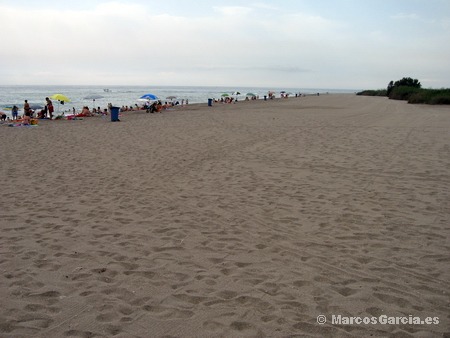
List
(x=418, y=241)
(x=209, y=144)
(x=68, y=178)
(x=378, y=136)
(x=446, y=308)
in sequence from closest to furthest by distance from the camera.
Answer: (x=446, y=308) < (x=418, y=241) < (x=68, y=178) < (x=209, y=144) < (x=378, y=136)

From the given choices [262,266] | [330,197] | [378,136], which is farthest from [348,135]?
[262,266]

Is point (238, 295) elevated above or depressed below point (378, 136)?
below

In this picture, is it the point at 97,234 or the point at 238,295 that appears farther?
the point at 97,234

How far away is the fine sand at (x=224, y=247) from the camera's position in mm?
3227

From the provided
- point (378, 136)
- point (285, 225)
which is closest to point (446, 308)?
point (285, 225)

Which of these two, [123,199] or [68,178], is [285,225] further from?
[68,178]

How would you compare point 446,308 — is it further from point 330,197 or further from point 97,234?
point 97,234

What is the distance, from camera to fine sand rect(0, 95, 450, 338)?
3.23 meters

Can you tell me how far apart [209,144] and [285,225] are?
8249mm

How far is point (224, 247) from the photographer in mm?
4641

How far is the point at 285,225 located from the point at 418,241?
1.78m

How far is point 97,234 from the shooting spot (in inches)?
201

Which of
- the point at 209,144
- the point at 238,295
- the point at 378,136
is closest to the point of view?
the point at 238,295

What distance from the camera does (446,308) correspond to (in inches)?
130
